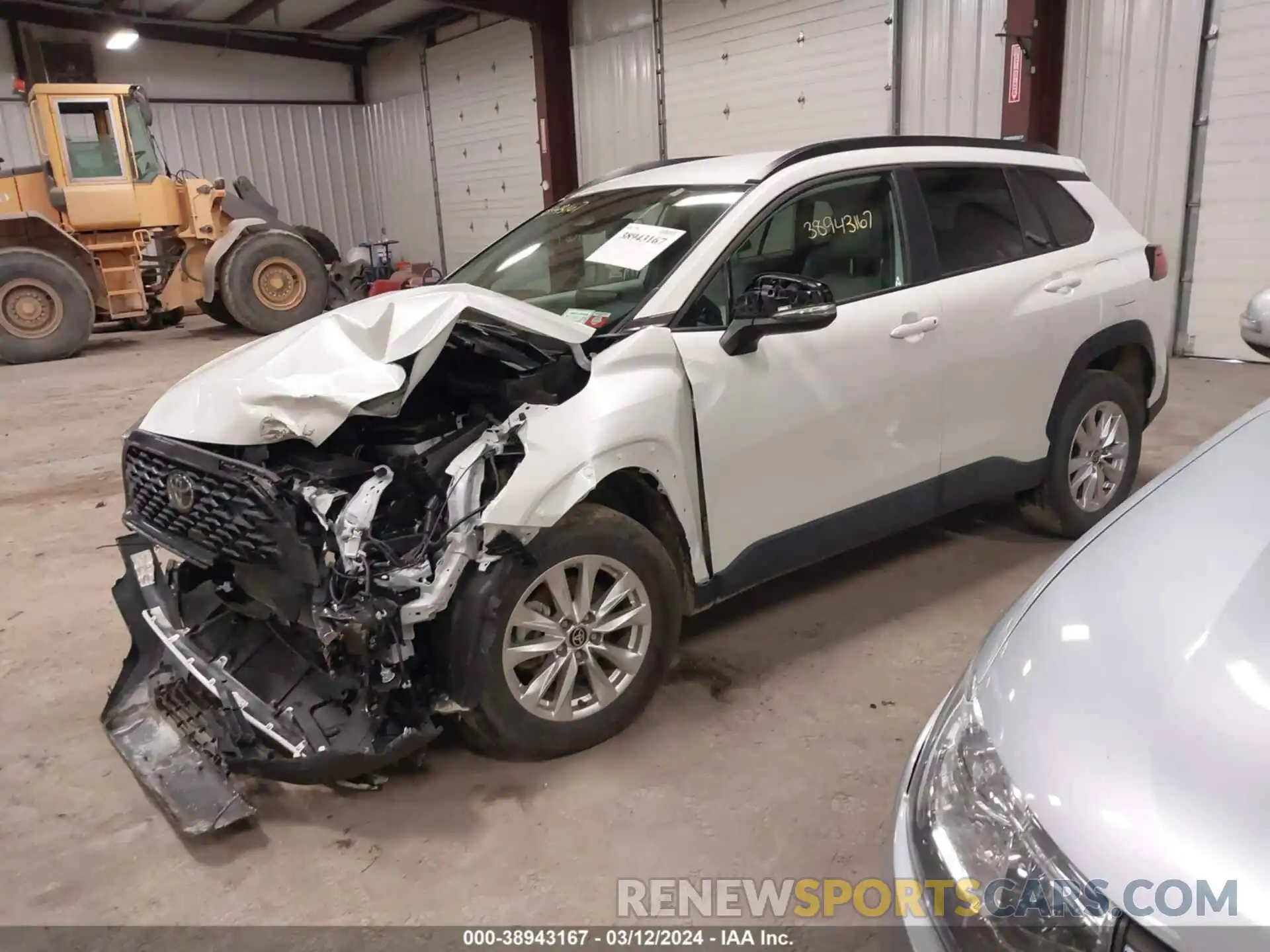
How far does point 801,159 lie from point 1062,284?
1249mm

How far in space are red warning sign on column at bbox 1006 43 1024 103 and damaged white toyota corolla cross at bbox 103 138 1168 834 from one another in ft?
14.8

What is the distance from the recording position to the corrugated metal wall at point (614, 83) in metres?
10.7

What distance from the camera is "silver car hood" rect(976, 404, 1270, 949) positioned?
107cm

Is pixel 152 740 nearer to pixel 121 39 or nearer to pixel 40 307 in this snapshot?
pixel 40 307

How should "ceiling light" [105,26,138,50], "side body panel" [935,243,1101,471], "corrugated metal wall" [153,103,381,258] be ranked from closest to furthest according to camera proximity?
"side body panel" [935,243,1101,471] < "ceiling light" [105,26,138,50] < "corrugated metal wall" [153,103,381,258]

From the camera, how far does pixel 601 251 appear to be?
10.2 feet

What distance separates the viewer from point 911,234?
3.24 meters

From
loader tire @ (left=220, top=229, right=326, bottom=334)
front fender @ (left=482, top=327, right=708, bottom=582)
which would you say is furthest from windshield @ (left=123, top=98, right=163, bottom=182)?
front fender @ (left=482, top=327, right=708, bottom=582)

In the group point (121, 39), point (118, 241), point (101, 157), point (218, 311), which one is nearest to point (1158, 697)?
point (118, 241)

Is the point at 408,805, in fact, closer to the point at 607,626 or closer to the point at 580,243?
the point at 607,626

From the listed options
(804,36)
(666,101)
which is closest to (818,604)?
(804,36)

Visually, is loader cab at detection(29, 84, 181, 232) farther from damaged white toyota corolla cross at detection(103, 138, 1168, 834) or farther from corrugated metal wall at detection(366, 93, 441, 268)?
damaged white toyota corolla cross at detection(103, 138, 1168, 834)

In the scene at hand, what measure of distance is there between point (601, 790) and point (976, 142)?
2.79 m

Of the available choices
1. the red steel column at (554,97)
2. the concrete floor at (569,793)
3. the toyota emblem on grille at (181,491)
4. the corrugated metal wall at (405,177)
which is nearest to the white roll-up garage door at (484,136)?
the corrugated metal wall at (405,177)
